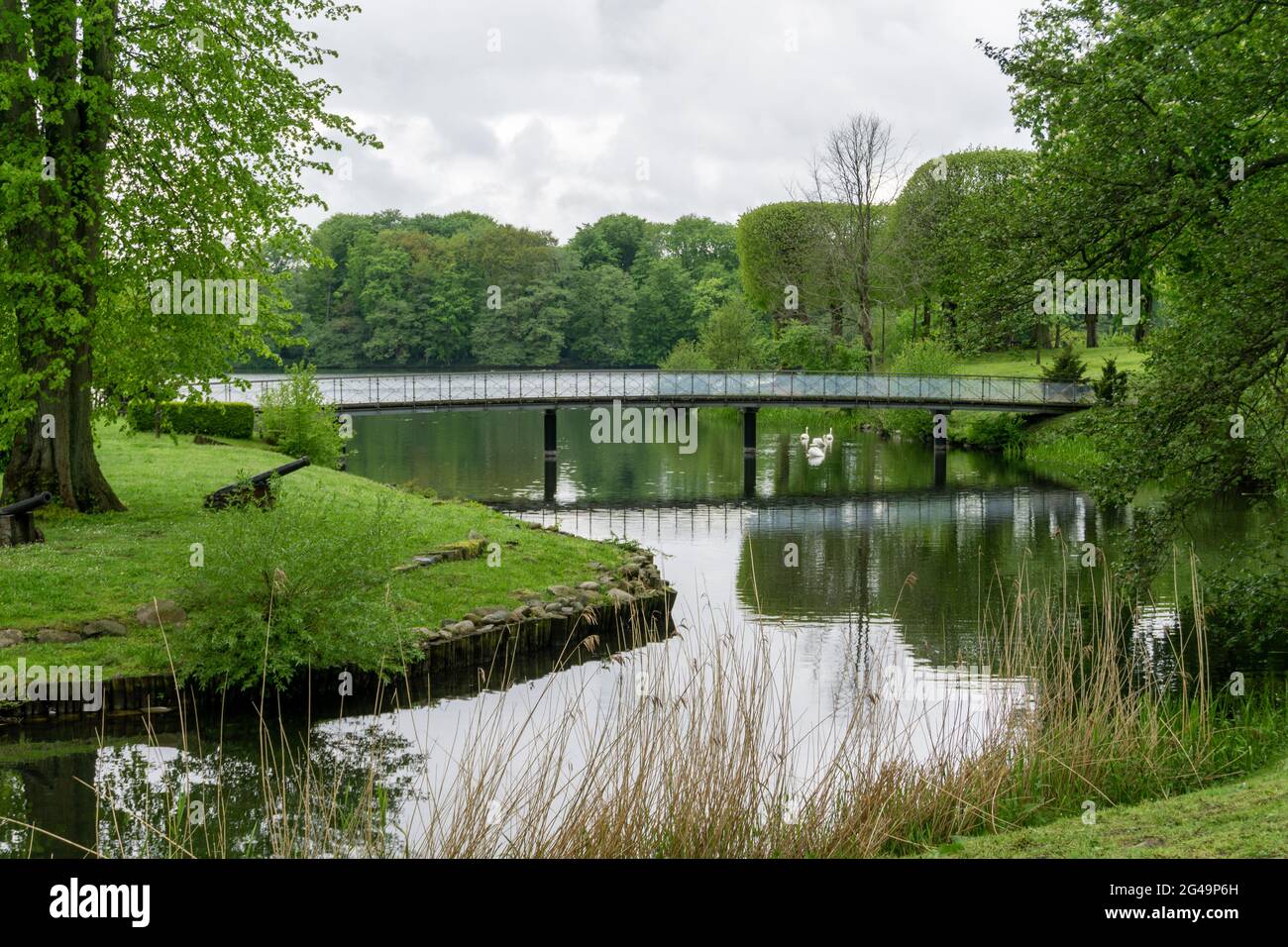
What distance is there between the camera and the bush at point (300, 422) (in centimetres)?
2714

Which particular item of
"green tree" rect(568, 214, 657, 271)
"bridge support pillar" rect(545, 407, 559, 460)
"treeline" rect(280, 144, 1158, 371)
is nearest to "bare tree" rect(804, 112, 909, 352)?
"treeline" rect(280, 144, 1158, 371)

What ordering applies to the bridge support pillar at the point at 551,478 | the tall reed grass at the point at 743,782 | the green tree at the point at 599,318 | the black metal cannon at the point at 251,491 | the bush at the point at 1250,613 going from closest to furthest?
the tall reed grass at the point at 743,782
the bush at the point at 1250,613
the black metal cannon at the point at 251,491
the bridge support pillar at the point at 551,478
the green tree at the point at 599,318

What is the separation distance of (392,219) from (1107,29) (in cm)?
7501

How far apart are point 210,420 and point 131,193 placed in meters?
12.6

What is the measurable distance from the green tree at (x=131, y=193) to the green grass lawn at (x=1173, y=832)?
12.2 m

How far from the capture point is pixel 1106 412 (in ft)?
40.7

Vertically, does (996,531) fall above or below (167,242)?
below

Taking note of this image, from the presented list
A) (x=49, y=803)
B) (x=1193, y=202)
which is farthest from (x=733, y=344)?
(x=49, y=803)

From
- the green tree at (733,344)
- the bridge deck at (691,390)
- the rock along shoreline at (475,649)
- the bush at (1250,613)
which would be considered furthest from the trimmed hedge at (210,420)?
the green tree at (733,344)

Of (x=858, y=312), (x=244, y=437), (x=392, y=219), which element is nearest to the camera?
(x=244, y=437)

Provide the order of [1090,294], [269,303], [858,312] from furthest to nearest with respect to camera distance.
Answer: [858,312], [269,303], [1090,294]

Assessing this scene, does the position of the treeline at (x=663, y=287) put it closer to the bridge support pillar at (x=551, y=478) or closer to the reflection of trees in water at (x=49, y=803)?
the bridge support pillar at (x=551, y=478)
